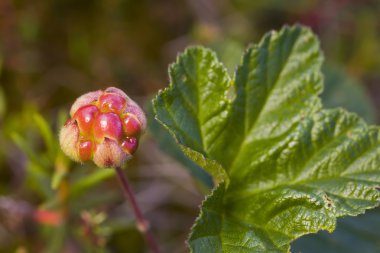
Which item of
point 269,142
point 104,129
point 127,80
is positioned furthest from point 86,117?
point 127,80

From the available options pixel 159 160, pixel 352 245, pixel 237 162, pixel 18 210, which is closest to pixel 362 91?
pixel 352 245

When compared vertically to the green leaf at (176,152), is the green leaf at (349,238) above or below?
below

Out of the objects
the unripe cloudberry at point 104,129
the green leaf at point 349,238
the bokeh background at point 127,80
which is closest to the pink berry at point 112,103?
the unripe cloudberry at point 104,129

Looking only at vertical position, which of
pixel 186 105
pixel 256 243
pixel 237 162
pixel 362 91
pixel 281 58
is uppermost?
pixel 362 91

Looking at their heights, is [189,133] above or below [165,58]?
below

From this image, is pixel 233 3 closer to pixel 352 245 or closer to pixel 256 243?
pixel 352 245

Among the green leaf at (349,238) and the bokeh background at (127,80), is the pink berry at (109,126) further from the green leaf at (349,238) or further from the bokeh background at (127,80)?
the green leaf at (349,238)
